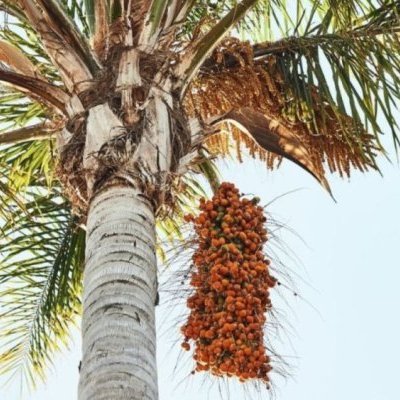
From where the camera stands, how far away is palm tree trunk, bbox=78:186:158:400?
150 inches

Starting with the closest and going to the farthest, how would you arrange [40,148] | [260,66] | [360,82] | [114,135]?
[114,135] < [360,82] < [260,66] < [40,148]

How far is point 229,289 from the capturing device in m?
4.37

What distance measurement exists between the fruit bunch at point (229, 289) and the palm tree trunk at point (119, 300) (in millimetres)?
273

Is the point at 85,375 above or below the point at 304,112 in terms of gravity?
below

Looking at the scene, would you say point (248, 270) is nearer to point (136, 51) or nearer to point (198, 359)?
point (198, 359)

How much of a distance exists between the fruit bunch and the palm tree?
268 mm

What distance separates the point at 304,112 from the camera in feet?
20.0

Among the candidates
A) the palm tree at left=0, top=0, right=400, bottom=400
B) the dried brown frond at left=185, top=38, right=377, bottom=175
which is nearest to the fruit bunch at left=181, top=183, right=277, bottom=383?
the palm tree at left=0, top=0, right=400, bottom=400

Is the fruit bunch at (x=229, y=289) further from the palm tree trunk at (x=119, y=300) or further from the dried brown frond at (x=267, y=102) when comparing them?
the dried brown frond at (x=267, y=102)

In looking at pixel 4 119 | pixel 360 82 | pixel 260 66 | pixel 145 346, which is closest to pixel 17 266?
pixel 4 119

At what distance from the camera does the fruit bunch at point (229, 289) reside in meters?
4.22

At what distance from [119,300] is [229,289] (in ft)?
1.79

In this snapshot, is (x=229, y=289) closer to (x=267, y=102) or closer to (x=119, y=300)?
(x=119, y=300)

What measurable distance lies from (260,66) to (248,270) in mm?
2167
